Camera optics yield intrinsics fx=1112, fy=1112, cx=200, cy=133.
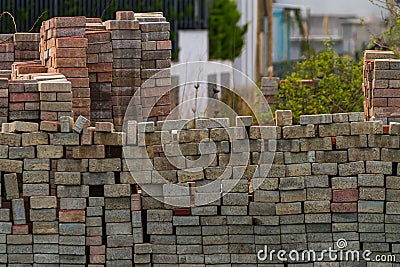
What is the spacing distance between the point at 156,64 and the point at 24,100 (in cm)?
162

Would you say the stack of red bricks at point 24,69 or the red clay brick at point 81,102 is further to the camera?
the stack of red bricks at point 24,69

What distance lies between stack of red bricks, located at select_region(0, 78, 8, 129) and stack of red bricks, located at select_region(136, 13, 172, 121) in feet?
4.77

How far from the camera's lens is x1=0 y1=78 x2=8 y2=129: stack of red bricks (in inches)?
344

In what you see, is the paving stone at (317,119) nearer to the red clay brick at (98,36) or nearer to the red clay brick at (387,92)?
the red clay brick at (387,92)

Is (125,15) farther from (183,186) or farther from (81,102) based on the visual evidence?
(183,186)

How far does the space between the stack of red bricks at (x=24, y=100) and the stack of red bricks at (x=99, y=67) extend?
103cm

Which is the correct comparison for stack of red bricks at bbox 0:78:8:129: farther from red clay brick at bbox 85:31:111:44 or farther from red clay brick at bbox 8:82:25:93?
red clay brick at bbox 85:31:111:44

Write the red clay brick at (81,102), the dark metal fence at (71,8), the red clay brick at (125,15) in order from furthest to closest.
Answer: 1. the dark metal fence at (71,8)
2. the red clay brick at (125,15)
3. the red clay brick at (81,102)

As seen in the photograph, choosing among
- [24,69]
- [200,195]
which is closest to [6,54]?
[24,69]

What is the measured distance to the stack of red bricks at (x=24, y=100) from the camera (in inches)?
344

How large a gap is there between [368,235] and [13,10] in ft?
51.3

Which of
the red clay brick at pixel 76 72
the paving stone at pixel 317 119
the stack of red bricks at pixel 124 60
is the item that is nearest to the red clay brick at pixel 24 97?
the red clay brick at pixel 76 72

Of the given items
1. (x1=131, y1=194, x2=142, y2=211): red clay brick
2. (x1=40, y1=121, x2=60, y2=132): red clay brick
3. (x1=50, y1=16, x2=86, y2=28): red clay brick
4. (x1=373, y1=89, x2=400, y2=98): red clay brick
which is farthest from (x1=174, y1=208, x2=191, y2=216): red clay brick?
(x1=50, y1=16, x2=86, y2=28): red clay brick

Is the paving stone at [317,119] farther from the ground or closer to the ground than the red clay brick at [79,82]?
closer to the ground
